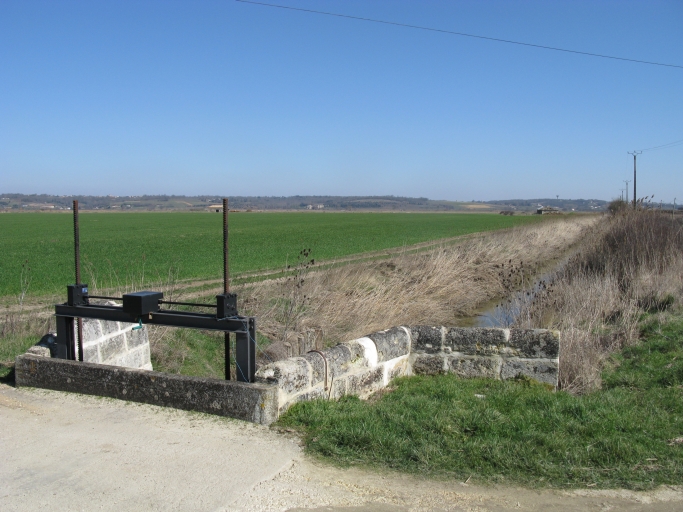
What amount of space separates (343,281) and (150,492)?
38.2 ft

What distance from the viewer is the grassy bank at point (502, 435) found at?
14.1 ft

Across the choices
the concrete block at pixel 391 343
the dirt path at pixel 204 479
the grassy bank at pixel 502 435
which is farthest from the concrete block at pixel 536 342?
the dirt path at pixel 204 479

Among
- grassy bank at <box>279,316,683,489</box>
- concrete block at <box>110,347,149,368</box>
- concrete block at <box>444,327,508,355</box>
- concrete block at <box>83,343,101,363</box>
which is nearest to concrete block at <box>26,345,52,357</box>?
concrete block at <box>83,343,101,363</box>

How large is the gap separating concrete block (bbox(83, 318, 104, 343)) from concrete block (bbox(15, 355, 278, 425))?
0.77m

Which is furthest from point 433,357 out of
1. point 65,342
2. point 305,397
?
point 65,342

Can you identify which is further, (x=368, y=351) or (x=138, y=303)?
(x=368, y=351)

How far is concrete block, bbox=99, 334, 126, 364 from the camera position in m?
7.06

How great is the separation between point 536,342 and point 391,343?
1655 millimetres

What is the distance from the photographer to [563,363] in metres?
8.36

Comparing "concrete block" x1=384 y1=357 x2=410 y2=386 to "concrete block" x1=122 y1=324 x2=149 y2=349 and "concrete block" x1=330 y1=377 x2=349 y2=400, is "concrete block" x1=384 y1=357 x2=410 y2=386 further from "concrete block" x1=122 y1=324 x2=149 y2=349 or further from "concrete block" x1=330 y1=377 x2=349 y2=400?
"concrete block" x1=122 y1=324 x2=149 y2=349

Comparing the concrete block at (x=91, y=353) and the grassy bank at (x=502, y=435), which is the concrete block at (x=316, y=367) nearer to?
the grassy bank at (x=502, y=435)

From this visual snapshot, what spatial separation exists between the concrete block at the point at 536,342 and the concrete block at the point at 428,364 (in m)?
0.85

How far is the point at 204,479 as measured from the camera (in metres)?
4.07

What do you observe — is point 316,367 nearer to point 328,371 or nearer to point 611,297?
point 328,371
